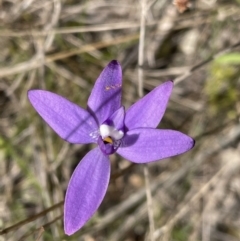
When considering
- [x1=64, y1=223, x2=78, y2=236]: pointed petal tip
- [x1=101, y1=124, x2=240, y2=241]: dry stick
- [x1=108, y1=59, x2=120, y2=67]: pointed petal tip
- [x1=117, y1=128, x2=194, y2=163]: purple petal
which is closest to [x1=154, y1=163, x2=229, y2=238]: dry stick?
[x1=101, y1=124, x2=240, y2=241]: dry stick

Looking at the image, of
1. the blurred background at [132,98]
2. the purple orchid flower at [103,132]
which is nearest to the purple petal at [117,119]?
the purple orchid flower at [103,132]

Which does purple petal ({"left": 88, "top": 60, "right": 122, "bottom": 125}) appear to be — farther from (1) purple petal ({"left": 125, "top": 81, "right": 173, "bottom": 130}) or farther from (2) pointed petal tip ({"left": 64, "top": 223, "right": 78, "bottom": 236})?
(2) pointed petal tip ({"left": 64, "top": 223, "right": 78, "bottom": 236})

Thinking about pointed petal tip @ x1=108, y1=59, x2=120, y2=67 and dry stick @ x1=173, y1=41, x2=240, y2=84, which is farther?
dry stick @ x1=173, y1=41, x2=240, y2=84

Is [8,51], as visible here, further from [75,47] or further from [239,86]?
[239,86]

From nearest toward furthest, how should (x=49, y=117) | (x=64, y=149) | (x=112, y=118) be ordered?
(x=49, y=117) → (x=112, y=118) → (x=64, y=149)

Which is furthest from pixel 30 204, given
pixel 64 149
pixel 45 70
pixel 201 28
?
pixel 201 28

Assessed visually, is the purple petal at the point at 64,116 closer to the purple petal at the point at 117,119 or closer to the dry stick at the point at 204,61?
the purple petal at the point at 117,119
